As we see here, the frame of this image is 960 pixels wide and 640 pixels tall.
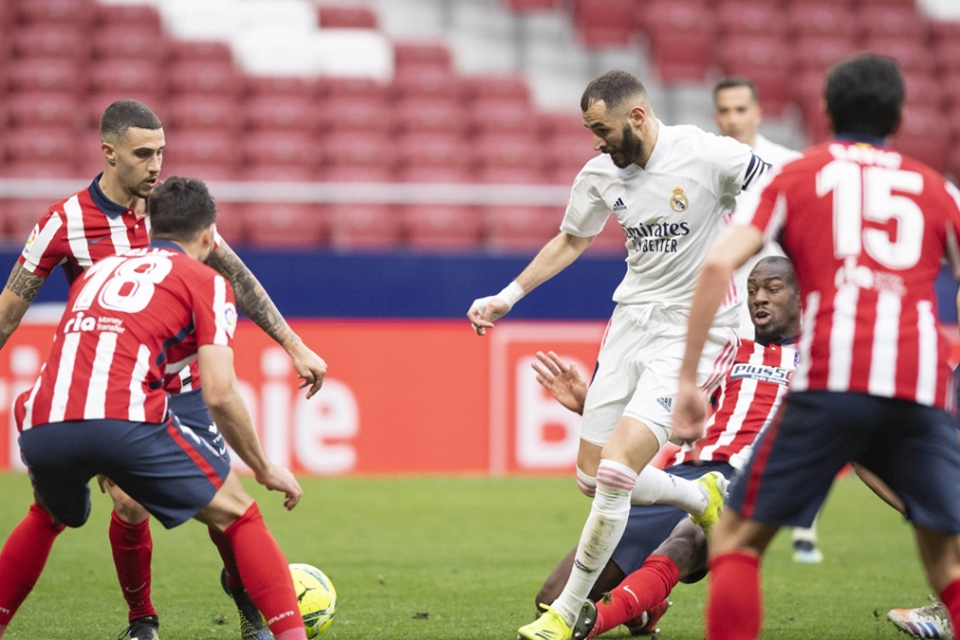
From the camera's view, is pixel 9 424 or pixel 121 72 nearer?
pixel 9 424

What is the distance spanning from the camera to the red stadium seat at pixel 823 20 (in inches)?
642

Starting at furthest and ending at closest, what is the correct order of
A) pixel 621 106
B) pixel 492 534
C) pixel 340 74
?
pixel 340 74, pixel 492 534, pixel 621 106

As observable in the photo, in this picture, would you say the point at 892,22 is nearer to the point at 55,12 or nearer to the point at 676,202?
the point at 55,12

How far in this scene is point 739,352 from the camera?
18.5 feet

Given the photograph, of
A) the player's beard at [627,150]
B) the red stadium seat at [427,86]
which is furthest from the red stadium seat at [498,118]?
the player's beard at [627,150]

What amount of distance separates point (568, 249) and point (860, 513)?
16.9 ft

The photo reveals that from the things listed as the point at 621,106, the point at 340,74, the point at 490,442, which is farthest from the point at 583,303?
the point at 621,106

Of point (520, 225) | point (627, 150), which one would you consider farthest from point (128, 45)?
point (627, 150)

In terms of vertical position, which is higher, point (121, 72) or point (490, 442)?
point (121, 72)

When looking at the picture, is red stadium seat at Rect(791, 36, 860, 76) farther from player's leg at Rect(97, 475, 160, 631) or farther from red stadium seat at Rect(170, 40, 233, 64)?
player's leg at Rect(97, 475, 160, 631)

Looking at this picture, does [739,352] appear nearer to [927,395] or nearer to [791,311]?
[791,311]

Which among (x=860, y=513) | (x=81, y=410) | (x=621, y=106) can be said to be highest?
(x=621, y=106)

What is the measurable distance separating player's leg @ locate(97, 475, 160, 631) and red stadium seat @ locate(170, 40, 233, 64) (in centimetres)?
1062

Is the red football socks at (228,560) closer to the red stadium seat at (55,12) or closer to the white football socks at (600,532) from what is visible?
the white football socks at (600,532)
